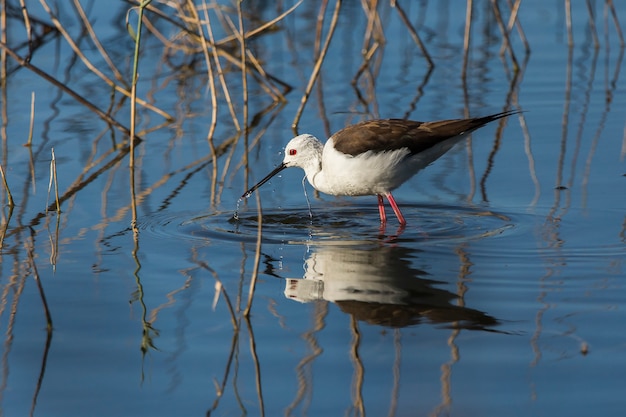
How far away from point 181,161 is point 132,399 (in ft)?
14.1

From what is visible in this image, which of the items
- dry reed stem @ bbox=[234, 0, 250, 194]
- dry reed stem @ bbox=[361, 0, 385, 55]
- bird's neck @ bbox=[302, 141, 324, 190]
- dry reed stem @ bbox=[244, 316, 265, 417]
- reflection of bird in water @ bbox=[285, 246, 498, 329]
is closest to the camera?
dry reed stem @ bbox=[244, 316, 265, 417]

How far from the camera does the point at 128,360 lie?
4730mm

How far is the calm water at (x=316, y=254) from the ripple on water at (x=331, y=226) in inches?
0.9

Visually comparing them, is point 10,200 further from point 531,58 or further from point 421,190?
point 531,58

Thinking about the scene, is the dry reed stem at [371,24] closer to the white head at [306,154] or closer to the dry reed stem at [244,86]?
the dry reed stem at [244,86]

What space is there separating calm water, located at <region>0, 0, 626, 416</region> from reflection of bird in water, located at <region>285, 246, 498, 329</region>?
0.06 feet

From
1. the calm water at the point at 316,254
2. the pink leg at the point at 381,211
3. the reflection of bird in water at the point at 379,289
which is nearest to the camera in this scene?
the calm water at the point at 316,254

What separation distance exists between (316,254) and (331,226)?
697 mm

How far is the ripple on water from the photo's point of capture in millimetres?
6605

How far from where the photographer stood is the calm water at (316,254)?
4422 mm

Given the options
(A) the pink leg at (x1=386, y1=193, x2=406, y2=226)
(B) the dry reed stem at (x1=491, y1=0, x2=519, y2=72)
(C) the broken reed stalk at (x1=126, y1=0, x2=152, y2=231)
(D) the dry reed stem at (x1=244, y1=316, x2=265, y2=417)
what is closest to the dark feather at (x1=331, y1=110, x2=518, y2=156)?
(A) the pink leg at (x1=386, y1=193, x2=406, y2=226)

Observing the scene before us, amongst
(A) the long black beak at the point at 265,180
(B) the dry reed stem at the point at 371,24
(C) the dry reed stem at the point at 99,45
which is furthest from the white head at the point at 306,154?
(B) the dry reed stem at the point at 371,24

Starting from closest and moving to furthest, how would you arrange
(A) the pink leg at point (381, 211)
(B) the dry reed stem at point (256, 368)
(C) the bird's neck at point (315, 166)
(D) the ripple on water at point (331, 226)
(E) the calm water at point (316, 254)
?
(B) the dry reed stem at point (256, 368), (E) the calm water at point (316, 254), (D) the ripple on water at point (331, 226), (A) the pink leg at point (381, 211), (C) the bird's neck at point (315, 166)

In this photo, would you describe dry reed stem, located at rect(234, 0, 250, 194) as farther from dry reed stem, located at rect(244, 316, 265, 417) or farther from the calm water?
dry reed stem, located at rect(244, 316, 265, 417)
